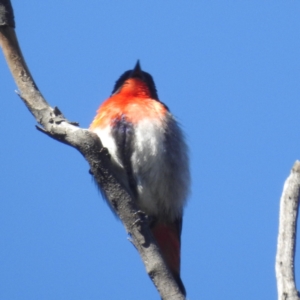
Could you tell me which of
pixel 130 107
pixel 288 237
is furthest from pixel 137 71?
pixel 288 237

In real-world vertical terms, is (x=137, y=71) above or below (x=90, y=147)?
above

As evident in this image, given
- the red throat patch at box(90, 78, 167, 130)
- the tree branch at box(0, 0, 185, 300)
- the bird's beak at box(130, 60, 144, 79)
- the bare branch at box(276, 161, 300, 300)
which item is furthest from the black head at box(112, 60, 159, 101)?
the bare branch at box(276, 161, 300, 300)

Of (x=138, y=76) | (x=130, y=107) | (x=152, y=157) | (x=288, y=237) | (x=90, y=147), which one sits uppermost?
(x=138, y=76)

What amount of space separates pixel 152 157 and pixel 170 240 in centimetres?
80


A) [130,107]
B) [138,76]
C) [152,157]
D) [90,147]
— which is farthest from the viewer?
[138,76]

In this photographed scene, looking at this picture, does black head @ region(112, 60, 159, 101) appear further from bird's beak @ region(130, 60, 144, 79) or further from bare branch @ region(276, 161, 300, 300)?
bare branch @ region(276, 161, 300, 300)

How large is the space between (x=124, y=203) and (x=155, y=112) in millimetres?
1569

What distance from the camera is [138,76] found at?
5906mm

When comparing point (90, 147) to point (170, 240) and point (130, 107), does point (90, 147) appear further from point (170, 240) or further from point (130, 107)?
point (170, 240)

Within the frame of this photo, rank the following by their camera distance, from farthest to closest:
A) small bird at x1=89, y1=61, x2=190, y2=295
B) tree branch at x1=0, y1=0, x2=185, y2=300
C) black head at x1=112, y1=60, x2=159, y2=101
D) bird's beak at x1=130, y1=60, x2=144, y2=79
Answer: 1. bird's beak at x1=130, y1=60, x2=144, y2=79
2. black head at x1=112, y1=60, x2=159, y2=101
3. small bird at x1=89, y1=61, x2=190, y2=295
4. tree branch at x1=0, y1=0, x2=185, y2=300

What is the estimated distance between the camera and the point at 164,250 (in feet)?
16.9

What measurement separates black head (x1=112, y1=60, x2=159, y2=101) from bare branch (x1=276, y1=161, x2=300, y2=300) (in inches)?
97.6

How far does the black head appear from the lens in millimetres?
5805

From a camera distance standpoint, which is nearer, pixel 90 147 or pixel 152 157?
pixel 90 147
